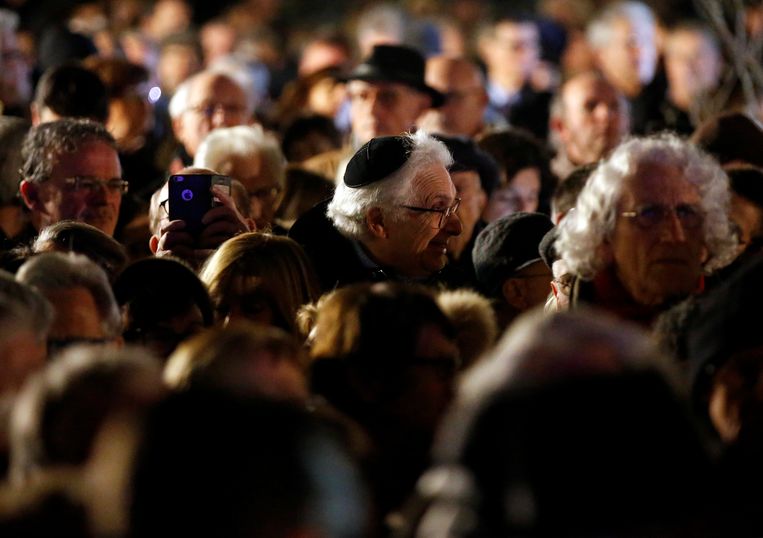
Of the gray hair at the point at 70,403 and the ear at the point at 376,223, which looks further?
the ear at the point at 376,223

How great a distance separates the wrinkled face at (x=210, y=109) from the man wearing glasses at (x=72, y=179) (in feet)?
7.77

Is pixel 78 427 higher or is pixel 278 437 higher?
pixel 278 437

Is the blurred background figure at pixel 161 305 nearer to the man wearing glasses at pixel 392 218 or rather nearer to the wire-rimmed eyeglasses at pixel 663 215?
the man wearing glasses at pixel 392 218

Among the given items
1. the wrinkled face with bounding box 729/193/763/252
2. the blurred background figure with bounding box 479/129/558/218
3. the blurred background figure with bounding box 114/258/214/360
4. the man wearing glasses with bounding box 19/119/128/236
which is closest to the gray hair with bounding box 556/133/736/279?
the wrinkled face with bounding box 729/193/763/252

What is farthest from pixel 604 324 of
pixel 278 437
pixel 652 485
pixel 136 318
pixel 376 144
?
pixel 376 144

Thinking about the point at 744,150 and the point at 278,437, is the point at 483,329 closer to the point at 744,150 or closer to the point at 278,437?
the point at 278,437

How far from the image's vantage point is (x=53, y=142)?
688 cm

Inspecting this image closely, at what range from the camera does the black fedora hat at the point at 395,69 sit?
954 cm

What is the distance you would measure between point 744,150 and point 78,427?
4.92 metres

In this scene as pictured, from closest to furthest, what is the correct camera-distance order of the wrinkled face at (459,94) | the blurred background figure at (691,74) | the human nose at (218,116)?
the human nose at (218,116) → the wrinkled face at (459,94) → the blurred background figure at (691,74)

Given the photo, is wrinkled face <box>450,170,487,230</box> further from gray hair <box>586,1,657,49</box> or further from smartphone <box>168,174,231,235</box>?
gray hair <box>586,1,657,49</box>

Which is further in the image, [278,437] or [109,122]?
[109,122]

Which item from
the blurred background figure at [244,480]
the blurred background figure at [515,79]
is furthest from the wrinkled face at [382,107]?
the blurred background figure at [244,480]

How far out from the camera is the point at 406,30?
45.4 feet
